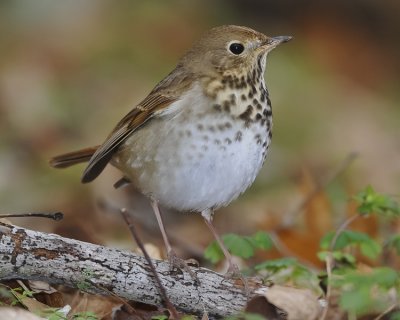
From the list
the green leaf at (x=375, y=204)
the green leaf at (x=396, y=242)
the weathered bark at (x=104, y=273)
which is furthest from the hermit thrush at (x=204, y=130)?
the green leaf at (x=396, y=242)

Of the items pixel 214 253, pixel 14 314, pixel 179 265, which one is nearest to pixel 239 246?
pixel 214 253

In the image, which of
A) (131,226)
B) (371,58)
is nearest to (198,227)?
(131,226)

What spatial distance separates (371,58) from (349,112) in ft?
5.83

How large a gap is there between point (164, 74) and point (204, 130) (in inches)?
221

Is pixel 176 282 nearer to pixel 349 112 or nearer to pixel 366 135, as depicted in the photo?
pixel 366 135

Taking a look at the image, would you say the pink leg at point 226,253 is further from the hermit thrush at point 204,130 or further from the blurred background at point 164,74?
the blurred background at point 164,74

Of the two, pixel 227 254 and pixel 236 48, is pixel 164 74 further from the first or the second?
pixel 227 254

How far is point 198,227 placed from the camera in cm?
691

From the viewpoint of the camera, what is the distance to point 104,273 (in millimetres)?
3654

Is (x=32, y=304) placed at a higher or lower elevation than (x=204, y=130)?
lower

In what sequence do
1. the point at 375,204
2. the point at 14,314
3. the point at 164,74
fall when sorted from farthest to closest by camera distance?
the point at 164,74 → the point at 375,204 → the point at 14,314

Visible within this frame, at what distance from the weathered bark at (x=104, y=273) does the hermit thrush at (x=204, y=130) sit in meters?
0.26

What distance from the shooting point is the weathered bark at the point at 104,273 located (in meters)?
3.55

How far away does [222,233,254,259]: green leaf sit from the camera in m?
4.23
